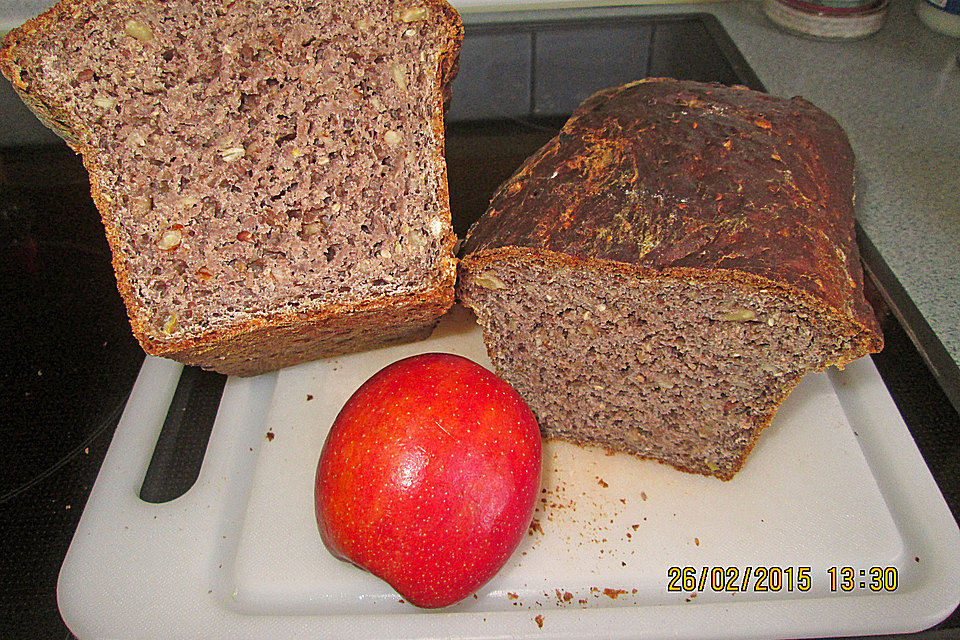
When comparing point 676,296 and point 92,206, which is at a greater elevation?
point 676,296

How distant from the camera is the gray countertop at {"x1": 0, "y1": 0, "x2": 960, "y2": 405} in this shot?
80.7 inches

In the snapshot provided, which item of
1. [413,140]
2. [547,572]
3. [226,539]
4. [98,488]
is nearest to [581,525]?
[547,572]

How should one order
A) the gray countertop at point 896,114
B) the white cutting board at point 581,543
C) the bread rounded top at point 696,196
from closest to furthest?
the bread rounded top at point 696,196
the white cutting board at point 581,543
the gray countertop at point 896,114

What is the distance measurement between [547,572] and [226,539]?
2.67 ft

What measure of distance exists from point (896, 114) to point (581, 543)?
2239 millimetres

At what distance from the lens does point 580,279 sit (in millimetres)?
1494

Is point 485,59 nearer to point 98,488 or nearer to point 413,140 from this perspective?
point 413,140

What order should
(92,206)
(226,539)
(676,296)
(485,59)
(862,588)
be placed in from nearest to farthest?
(676,296) < (862,588) < (226,539) < (92,206) < (485,59)

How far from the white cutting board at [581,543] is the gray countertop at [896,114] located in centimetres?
38

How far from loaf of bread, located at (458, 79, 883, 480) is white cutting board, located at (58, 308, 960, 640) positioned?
165mm

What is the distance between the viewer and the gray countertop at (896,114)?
2.05 m
